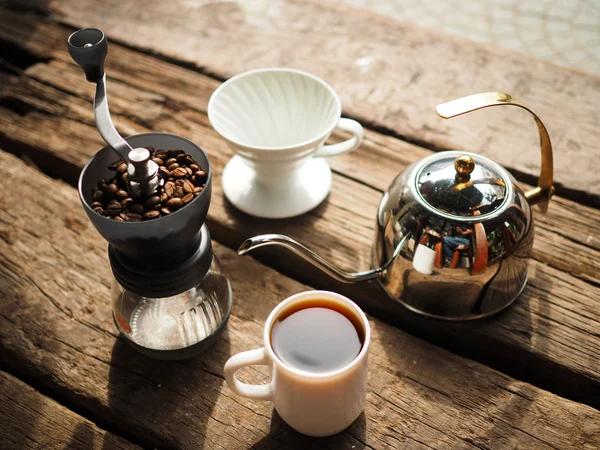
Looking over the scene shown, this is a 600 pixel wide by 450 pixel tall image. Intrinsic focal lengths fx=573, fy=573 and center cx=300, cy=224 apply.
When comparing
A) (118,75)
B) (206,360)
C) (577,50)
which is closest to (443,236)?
(206,360)

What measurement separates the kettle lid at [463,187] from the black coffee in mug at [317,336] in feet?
0.63

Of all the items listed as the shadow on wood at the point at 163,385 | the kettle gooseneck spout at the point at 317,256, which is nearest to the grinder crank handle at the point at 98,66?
the kettle gooseneck spout at the point at 317,256

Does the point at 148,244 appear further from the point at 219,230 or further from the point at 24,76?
the point at 24,76

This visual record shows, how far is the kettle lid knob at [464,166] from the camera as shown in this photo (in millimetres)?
742

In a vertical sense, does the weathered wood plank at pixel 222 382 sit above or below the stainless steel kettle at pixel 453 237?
below

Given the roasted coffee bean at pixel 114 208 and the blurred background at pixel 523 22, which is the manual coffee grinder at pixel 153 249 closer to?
the roasted coffee bean at pixel 114 208

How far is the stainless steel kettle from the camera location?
2.43 feet

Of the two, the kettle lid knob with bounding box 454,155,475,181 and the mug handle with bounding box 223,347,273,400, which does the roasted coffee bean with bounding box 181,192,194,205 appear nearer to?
the mug handle with bounding box 223,347,273,400

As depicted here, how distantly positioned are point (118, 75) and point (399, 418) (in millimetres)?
912

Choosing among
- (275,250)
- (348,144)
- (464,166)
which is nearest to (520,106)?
(464,166)

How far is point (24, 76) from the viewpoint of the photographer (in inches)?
48.6

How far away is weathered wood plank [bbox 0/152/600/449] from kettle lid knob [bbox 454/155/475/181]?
0.24m

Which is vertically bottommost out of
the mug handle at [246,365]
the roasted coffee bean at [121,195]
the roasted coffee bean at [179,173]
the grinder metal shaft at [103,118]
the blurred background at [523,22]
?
the blurred background at [523,22]

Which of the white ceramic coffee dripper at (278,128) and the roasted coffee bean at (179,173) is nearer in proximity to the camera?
the roasted coffee bean at (179,173)
